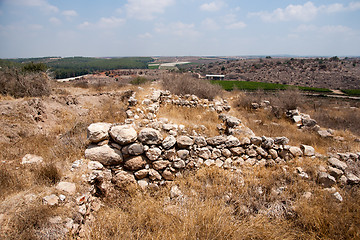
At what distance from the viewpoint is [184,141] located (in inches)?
153

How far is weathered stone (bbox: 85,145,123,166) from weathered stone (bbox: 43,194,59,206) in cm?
102

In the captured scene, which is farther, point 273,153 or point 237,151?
point 273,153

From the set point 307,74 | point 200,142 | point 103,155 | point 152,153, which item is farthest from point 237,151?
point 307,74

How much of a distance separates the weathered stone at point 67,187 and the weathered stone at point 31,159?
1.14 metres

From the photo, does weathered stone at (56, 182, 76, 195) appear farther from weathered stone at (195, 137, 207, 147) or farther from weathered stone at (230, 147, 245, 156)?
weathered stone at (230, 147, 245, 156)

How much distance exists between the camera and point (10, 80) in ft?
30.5

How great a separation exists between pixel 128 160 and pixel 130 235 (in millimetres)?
1666

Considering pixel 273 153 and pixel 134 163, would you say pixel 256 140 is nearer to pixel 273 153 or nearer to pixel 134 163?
pixel 273 153

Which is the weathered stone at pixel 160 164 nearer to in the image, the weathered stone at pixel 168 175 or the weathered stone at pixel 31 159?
the weathered stone at pixel 168 175

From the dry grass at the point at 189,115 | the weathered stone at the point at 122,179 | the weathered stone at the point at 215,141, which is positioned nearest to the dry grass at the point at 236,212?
the weathered stone at the point at 122,179

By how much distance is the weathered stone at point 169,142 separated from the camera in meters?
3.78

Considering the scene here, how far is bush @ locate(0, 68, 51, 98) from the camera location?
29.9 feet

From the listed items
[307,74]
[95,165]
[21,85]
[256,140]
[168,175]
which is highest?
[307,74]

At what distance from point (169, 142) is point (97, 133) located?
1.57 m
